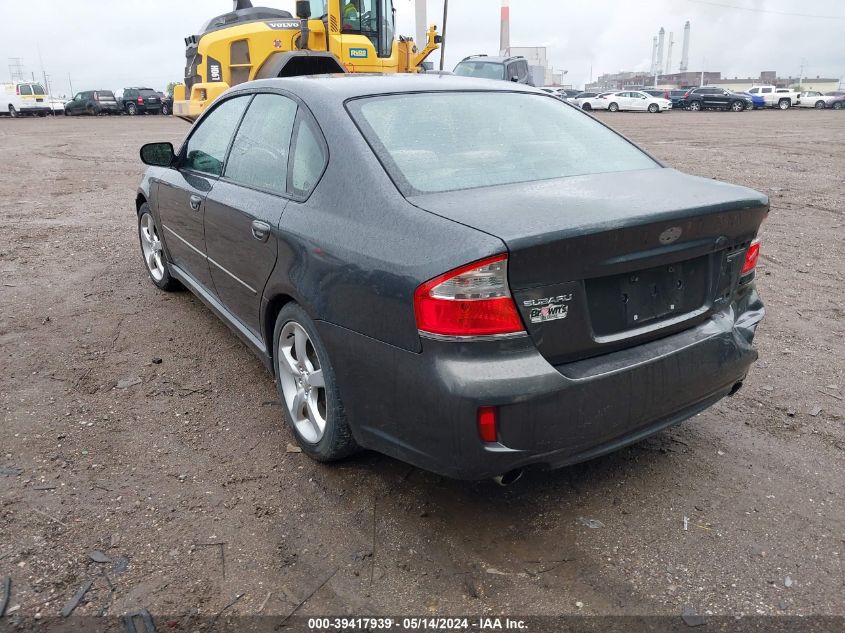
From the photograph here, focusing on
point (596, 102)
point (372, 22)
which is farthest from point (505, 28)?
point (372, 22)

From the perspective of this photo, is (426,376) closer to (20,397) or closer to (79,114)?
(20,397)

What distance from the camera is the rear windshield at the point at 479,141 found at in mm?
2734

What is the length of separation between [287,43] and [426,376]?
11.9 meters

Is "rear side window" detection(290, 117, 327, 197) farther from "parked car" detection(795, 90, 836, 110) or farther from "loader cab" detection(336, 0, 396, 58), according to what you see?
"parked car" detection(795, 90, 836, 110)

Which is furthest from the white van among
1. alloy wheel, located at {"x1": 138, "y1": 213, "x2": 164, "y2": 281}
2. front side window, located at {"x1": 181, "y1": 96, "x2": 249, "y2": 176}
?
front side window, located at {"x1": 181, "y1": 96, "x2": 249, "y2": 176}

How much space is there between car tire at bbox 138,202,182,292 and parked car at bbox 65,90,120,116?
39800 millimetres

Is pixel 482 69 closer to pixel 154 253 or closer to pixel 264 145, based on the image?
pixel 154 253

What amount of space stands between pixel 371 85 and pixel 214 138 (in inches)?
52.4

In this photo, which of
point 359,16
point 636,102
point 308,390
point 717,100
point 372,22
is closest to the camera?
point 308,390

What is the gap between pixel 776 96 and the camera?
45188 mm

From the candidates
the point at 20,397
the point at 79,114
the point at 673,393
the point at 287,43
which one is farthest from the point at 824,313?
the point at 79,114

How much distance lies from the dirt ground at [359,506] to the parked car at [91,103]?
4074 cm

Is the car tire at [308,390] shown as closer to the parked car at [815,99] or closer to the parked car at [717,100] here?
the parked car at [717,100]

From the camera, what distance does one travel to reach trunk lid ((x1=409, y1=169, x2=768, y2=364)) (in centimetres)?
223
